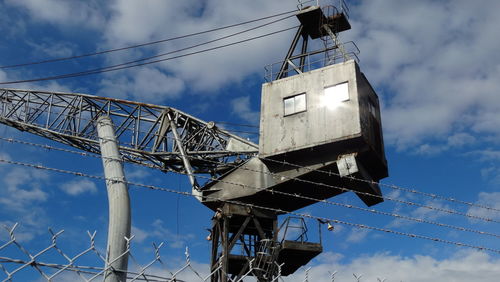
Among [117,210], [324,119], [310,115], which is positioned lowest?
[117,210]

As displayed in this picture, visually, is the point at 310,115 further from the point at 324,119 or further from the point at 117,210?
the point at 117,210

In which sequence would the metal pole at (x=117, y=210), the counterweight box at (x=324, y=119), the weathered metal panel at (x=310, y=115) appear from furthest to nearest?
1. the weathered metal panel at (x=310, y=115)
2. the counterweight box at (x=324, y=119)
3. the metal pole at (x=117, y=210)

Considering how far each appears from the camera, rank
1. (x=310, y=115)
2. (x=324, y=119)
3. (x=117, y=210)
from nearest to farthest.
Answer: (x=117, y=210), (x=324, y=119), (x=310, y=115)

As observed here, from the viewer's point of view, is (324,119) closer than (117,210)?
No

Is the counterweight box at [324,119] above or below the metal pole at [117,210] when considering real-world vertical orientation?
above

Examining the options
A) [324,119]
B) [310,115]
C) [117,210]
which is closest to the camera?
[117,210]

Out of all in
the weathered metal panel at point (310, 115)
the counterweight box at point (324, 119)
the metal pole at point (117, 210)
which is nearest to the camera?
the metal pole at point (117, 210)

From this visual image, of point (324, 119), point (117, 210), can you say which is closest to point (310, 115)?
point (324, 119)

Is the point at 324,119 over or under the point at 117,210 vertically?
over

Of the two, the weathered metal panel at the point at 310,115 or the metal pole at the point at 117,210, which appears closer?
the metal pole at the point at 117,210

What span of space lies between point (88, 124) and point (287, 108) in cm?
1104

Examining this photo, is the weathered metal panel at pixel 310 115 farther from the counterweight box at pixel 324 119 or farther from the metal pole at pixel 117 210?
the metal pole at pixel 117 210

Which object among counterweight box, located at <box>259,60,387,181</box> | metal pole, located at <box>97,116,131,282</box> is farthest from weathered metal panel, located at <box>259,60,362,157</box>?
metal pole, located at <box>97,116,131,282</box>

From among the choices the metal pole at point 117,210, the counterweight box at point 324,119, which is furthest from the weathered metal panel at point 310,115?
the metal pole at point 117,210
